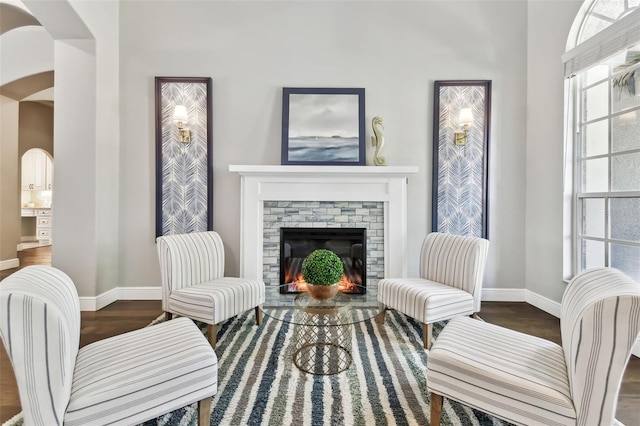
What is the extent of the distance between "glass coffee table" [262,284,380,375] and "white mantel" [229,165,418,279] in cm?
84

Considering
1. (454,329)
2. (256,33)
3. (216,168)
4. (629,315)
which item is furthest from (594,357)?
(256,33)

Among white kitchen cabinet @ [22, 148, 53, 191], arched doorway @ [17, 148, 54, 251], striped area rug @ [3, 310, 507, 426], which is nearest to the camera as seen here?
striped area rug @ [3, 310, 507, 426]

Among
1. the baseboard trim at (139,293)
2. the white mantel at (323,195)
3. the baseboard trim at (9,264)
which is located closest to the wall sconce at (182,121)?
the white mantel at (323,195)

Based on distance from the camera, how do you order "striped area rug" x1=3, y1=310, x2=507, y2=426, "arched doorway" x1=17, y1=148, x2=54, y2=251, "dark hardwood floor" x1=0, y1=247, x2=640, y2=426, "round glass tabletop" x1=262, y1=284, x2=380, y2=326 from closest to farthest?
1. "striped area rug" x1=3, y1=310, x2=507, y2=426
2. "dark hardwood floor" x1=0, y1=247, x2=640, y2=426
3. "round glass tabletop" x1=262, y1=284, x2=380, y2=326
4. "arched doorway" x1=17, y1=148, x2=54, y2=251

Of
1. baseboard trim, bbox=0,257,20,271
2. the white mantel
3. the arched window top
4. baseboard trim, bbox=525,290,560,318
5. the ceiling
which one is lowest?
baseboard trim, bbox=525,290,560,318

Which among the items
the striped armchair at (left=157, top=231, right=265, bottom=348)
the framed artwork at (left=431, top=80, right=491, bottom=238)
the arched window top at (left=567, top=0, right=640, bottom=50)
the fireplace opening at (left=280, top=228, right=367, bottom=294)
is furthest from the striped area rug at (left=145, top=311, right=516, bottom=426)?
the arched window top at (left=567, top=0, right=640, bottom=50)

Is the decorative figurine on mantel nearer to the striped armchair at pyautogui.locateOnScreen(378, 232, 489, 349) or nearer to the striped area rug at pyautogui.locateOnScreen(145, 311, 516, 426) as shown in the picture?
the striped armchair at pyautogui.locateOnScreen(378, 232, 489, 349)

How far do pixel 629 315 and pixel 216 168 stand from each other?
3.28m

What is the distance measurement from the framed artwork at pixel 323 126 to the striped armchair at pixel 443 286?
4.21ft

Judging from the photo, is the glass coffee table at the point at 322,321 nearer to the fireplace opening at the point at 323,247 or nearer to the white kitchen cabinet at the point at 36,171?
the fireplace opening at the point at 323,247

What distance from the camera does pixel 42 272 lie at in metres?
1.26

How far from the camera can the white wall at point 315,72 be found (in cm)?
322

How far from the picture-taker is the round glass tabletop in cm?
182

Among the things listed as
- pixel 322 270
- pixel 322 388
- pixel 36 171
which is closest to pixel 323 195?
pixel 322 270
